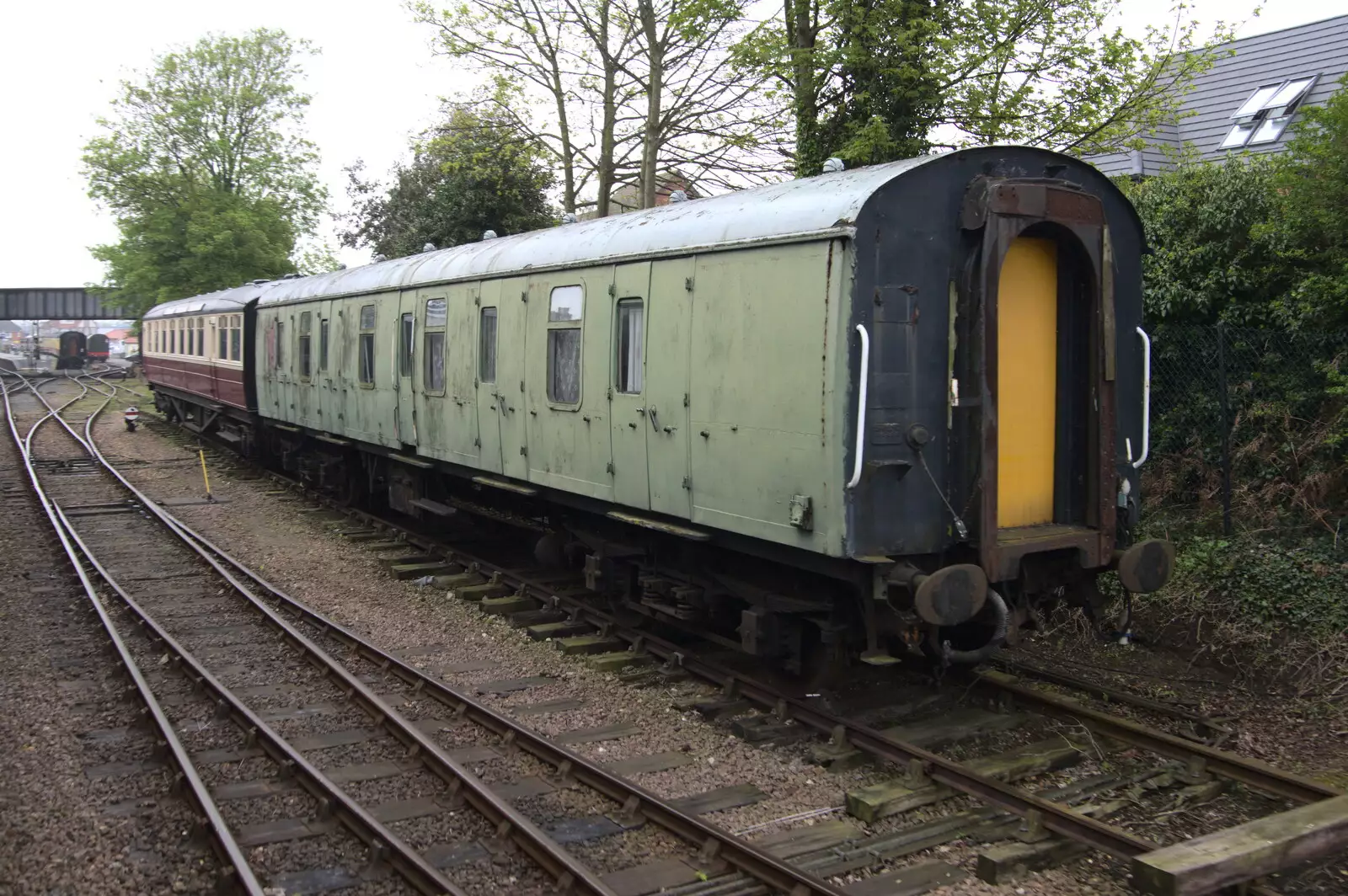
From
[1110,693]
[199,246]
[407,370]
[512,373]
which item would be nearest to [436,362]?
[407,370]

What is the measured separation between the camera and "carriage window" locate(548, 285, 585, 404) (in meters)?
8.16

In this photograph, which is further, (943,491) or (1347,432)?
(1347,432)

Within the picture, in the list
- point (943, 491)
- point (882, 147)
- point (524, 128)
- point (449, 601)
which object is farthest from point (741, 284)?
point (524, 128)

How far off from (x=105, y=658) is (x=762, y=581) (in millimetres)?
5061

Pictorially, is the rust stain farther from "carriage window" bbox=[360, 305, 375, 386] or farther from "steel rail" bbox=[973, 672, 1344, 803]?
"carriage window" bbox=[360, 305, 375, 386]

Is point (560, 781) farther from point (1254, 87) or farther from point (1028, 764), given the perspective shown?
point (1254, 87)

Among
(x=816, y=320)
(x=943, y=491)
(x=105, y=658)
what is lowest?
(x=105, y=658)

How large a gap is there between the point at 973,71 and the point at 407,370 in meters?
7.21

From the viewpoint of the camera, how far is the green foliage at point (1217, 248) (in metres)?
9.47

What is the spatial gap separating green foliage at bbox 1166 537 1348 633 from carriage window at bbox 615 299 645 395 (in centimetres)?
470

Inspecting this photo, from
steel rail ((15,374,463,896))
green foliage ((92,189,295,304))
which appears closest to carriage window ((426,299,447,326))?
steel rail ((15,374,463,896))

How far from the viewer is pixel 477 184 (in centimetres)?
2295

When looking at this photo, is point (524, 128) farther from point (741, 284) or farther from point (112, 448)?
point (741, 284)

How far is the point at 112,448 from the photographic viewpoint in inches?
876
